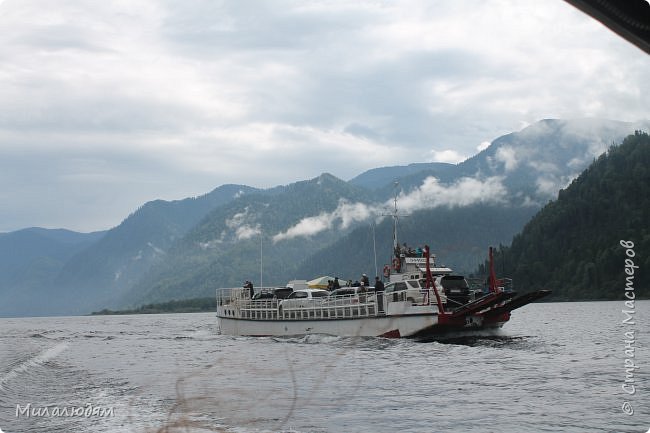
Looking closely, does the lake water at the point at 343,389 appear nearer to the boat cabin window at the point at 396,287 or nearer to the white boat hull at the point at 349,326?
the white boat hull at the point at 349,326

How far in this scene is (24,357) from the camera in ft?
148

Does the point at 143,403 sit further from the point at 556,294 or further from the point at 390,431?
the point at 556,294

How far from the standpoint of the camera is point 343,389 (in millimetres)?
25672

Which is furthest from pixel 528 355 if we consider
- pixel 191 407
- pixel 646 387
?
pixel 191 407

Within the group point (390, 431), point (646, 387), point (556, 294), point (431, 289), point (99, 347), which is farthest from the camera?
point (556, 294)

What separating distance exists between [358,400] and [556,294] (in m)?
139

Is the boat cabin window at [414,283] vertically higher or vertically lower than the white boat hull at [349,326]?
higher

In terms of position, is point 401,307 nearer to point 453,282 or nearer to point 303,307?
point 453,282

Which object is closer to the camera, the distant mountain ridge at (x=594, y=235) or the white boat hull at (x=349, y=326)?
the white boat hull at (x=349, y=326)

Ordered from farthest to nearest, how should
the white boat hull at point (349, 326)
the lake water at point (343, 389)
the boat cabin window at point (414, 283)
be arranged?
the boat cabin window at point (414, 283)
the white boat hull at point (349, 326)
the lake water at point (343, 389)

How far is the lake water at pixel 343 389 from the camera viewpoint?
1909 centimetres

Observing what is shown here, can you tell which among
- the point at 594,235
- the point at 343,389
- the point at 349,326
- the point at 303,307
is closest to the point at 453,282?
the point at 349,326

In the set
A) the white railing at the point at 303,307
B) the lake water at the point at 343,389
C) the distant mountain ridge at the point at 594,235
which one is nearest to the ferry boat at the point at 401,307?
the white railing at the point at 303,307

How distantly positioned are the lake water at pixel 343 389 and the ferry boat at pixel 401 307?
1.63 meters
